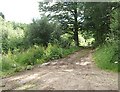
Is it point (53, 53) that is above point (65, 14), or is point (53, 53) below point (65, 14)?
below

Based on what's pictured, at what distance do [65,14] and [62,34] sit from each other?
2.89 metres

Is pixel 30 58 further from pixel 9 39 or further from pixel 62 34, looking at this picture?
pixel 9 39

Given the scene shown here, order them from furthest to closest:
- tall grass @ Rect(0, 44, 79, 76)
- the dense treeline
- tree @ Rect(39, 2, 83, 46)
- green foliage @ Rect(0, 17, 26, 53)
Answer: tree @ Rect(39, 2, 83, 46)
green foliage @ Rect(0, 17, 26, 53)
tall grass @ Rect(0, 44, 79, 76)
the dense treeline

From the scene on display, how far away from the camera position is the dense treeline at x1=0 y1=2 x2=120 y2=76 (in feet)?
38.7

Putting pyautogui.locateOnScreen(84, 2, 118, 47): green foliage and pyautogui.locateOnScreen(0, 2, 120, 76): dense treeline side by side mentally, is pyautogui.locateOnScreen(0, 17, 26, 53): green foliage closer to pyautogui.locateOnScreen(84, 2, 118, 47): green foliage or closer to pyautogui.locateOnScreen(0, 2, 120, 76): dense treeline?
pyautogui.locateOnScreen(0, 2, 120, 76): dense treeline

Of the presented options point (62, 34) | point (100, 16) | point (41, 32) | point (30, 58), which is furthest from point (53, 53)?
point (62, 34)

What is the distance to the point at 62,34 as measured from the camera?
19953 mm

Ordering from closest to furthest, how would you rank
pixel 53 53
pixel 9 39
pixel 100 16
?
pixel 53 53 → pixel 100 16 → pixel 9 39

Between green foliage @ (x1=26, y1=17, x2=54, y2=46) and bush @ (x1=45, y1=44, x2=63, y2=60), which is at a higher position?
A: green foliage @ (x1=26, y1=17, x2=54, y2=46)

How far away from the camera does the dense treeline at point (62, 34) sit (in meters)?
11.8

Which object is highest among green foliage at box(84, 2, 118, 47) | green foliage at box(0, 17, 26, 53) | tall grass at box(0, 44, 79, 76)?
green foliage at box(84, 2, 118, 47)

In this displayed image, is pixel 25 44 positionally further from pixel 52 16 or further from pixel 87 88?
pixel 87 88

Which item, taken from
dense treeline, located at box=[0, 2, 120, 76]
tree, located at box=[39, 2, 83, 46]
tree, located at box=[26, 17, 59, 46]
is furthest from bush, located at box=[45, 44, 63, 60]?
tree, located at box=[39, 2, 83, 46]

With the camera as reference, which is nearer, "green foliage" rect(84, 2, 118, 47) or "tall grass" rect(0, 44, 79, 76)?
"tall grass" rect(0, 44, 79, 76)
